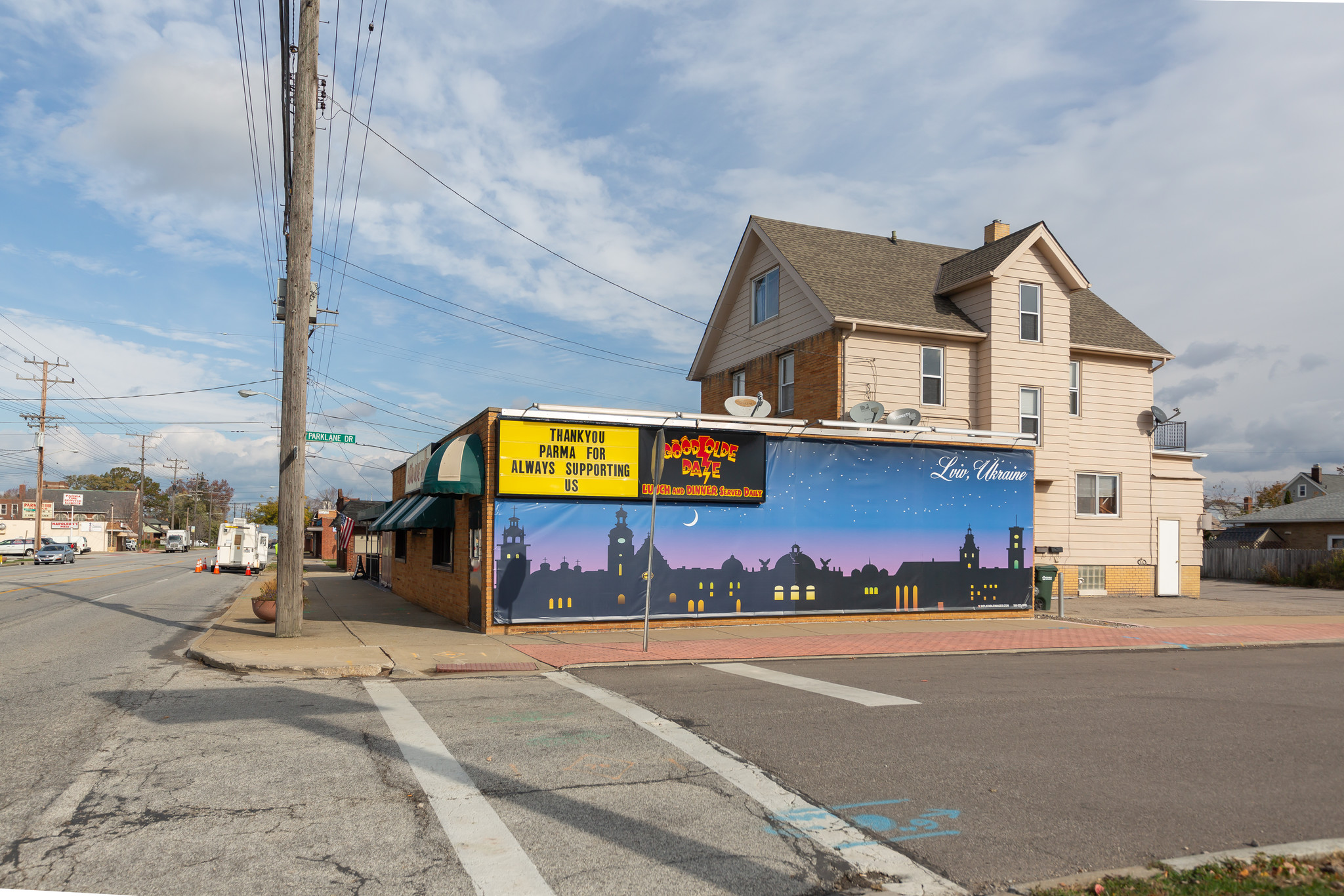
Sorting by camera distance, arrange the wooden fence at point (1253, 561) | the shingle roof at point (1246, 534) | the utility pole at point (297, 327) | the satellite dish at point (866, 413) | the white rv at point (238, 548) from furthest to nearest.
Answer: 1. the shingle roof at point (1246, 534)
2. the white rv at point (238, 548)
3. the wooden fence at point (1253, 561)
4. the satellite dish at point (866, 413)
5. the utility pole at point (297, 327)

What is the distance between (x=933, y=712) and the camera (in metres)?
8.22

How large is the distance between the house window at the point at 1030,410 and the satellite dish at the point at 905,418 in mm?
5550

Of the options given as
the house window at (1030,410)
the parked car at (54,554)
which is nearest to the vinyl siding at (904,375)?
the house window at (1030,410)

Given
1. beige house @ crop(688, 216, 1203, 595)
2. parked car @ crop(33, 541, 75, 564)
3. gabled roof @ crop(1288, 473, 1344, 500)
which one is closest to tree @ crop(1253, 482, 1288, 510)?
gabled roof @ crop(1288, 473, 1344, 500)

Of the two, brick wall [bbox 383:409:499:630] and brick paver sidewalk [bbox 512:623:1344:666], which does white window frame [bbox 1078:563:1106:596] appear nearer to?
brick paver sidewalk [bbox 512:623:1344:666]

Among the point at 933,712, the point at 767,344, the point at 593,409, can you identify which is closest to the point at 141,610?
the point at 593,409

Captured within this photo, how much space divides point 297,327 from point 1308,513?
46.8m

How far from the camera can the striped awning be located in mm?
14781

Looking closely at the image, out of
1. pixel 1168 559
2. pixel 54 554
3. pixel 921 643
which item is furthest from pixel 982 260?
pixel 54 554

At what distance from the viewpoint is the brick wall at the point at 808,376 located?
21.9 metres

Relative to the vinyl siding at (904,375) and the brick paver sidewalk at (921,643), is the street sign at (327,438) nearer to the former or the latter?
the brick paver sidewalk at (921,643)

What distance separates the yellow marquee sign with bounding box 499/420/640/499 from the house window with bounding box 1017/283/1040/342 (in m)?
13.4

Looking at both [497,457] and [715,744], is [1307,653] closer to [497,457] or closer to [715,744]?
[715,744]

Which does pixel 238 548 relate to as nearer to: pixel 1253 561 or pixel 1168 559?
pixel 1168 559
